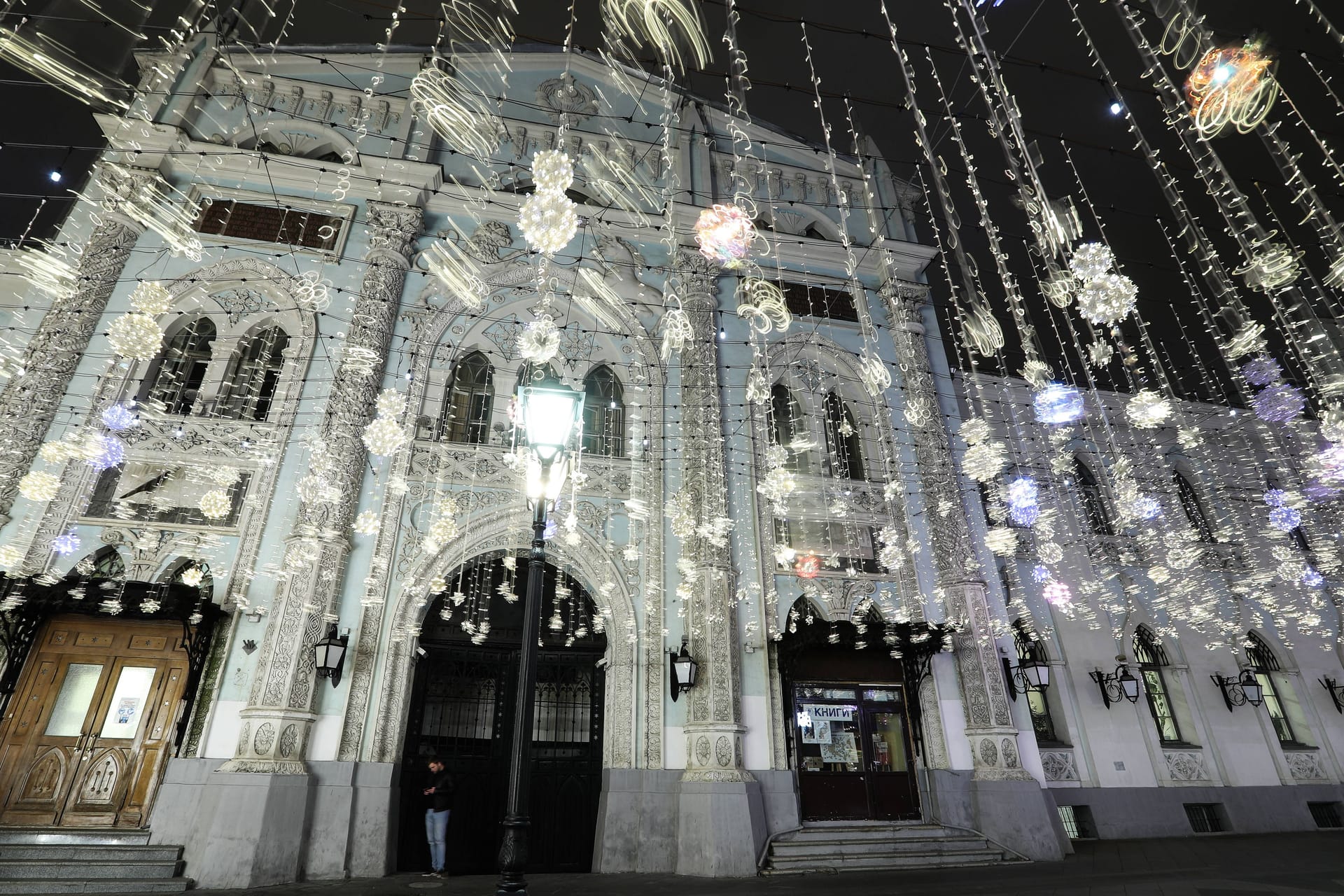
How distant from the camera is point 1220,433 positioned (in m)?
17.7

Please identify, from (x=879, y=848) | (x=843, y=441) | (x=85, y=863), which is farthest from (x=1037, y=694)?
(x=85, y=863)

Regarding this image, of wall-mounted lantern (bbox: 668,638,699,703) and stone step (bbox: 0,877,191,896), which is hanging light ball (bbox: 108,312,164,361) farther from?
wall-mounted lantern (bbox: 668,638,699,703)

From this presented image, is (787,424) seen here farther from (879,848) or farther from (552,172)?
(879,848)

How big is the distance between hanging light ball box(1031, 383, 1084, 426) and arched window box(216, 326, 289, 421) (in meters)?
16.5

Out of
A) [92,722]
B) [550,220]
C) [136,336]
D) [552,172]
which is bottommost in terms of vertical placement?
[92,722]

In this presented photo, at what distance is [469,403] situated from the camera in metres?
12.2

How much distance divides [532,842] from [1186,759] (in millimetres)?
12845

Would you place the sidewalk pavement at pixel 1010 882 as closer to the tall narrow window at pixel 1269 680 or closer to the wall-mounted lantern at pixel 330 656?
the wall-mounted lantern at pixel 330 656

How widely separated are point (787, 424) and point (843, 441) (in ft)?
4.12

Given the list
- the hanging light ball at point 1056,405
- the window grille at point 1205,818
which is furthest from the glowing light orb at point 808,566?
the window grille at point 1205,818

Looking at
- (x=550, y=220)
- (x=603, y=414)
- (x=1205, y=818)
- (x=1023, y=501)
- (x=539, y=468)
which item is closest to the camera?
(x=539, y=468)

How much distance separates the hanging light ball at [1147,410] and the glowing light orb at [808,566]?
8.72m

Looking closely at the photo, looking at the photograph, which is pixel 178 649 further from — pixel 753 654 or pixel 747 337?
pixel 747 337

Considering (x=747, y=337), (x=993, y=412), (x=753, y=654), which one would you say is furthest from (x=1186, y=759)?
(x=747, y=337)
